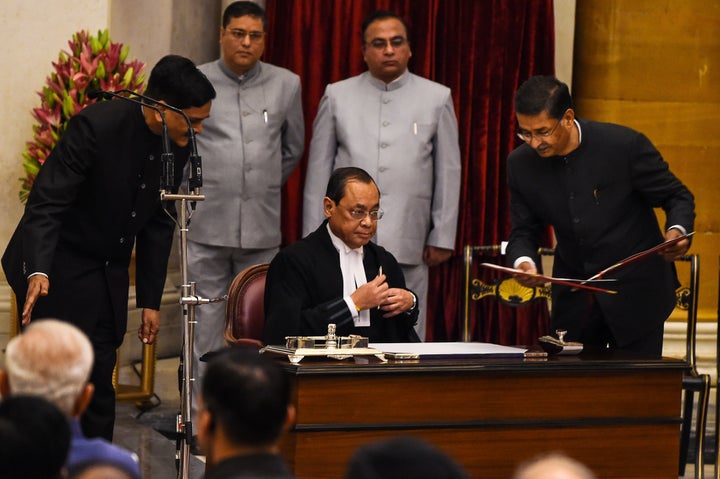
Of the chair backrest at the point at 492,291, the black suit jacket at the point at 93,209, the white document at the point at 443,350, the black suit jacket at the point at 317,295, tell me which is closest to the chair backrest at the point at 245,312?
the black suit jacket at the point at 317,295

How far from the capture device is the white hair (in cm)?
267

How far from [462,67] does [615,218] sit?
259 cm

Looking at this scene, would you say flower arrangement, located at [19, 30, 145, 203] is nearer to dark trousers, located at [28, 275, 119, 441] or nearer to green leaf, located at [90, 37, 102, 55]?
green leaf, located at [90, 37, 102, 55]

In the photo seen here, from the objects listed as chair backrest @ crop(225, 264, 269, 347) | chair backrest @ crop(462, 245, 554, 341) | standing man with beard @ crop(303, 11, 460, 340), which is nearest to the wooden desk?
chair backrest @ crop(225, 264, 269, 347)

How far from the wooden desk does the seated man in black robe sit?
509mm

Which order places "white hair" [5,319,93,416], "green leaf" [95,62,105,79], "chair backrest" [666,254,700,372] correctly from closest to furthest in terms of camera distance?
"white hair" [5,319,93,416]
"chair backrest" [666,254,700,372]
"green leaf" [95,62,105,79]

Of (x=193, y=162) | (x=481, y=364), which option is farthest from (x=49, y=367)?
(x=481, y=364)

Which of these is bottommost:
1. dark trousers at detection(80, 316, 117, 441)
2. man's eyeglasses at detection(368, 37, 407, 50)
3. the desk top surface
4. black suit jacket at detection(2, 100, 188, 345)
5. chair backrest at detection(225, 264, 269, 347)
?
dark trousers at detection(80, 316, 117, 441)

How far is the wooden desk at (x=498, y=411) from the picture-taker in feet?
13.4

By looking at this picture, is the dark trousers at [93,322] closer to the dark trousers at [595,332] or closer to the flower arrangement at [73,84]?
the flower arrangement at [73,84]

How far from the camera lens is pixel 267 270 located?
5148 millimetres

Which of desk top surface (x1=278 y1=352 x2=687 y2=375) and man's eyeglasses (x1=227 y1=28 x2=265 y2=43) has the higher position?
man's eyeglasses (x1=227 y1=28 x2=265 y2=43)

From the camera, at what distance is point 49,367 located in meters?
2.68

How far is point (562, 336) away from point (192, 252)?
2.48m
